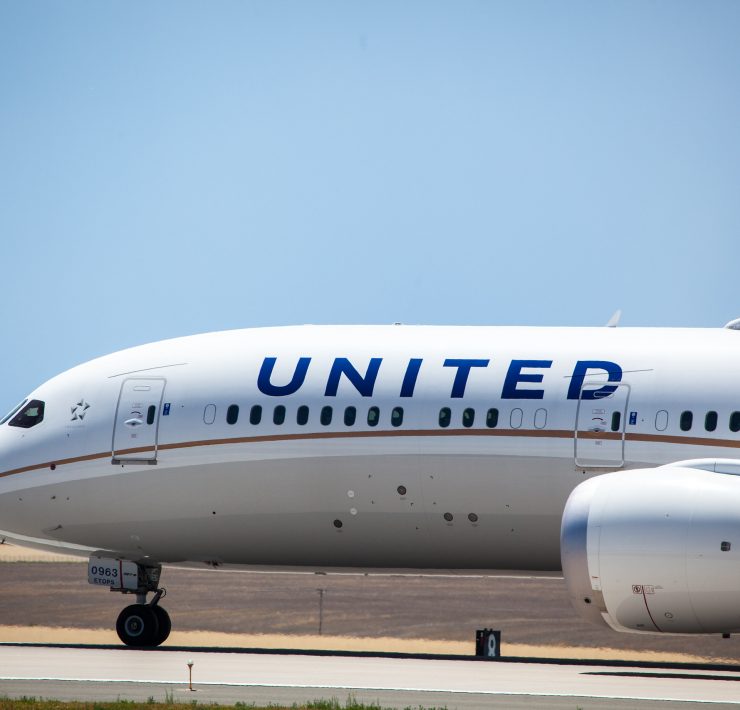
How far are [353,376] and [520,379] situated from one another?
10.1 feet

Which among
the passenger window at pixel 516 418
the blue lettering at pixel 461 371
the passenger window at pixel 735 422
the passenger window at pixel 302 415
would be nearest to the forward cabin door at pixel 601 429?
the passenger window at pixel 516 418

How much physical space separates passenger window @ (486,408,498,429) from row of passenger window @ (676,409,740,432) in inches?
108

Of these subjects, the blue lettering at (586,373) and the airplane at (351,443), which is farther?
the blue lettering at (586,373)

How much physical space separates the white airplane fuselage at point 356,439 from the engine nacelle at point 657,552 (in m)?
2.91

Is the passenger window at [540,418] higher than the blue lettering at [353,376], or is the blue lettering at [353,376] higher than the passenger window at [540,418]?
the blue lettering at [353,376]

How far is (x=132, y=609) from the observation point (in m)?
30.4

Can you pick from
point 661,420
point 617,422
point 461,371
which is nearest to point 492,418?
point 461,371

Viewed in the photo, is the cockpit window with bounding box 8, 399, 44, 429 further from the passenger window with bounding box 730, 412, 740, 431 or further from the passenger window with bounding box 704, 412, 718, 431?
the passenger window with bounding box 730, 412, 740, 431

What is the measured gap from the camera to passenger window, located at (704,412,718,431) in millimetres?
26516

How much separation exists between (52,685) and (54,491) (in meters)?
7.50

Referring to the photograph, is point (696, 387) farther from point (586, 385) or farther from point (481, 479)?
point (481, 479)

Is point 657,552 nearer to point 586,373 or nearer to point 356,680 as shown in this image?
point 356,680

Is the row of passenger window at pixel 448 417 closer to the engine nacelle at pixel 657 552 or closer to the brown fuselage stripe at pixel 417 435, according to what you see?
the brown fuselage stripe at pixel 417 435

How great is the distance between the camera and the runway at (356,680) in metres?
21.5
